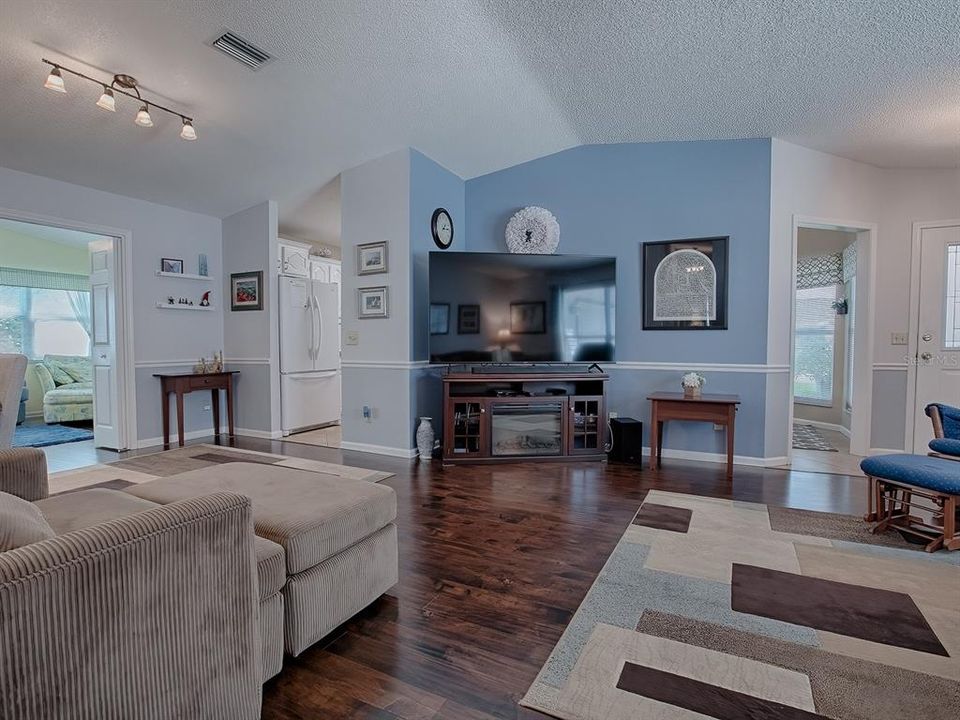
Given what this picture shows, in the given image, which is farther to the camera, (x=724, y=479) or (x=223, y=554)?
(x=724, y=479)

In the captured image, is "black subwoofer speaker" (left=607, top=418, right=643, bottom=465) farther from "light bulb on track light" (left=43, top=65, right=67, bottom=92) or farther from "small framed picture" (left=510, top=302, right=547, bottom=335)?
"light bulb on track light" (left=43, top=65, right=67, bottom=92)

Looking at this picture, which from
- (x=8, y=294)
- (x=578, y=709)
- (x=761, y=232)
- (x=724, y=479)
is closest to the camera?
(x=578, y=709)

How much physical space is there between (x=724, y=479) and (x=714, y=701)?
2.59 metres

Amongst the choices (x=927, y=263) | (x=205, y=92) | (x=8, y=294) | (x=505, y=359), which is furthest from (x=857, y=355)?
(x=8, y=294)

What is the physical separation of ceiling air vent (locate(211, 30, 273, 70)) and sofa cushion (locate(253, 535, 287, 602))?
292 centimetres

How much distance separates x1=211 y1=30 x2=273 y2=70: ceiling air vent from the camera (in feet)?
9.16

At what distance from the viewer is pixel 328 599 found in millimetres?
1626

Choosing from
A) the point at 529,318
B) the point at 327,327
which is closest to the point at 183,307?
the point at 327,327

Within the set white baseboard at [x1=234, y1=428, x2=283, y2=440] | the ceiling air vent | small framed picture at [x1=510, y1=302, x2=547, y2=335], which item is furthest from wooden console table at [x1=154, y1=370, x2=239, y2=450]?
small framed picture at [x1=510, y1=302, x2=547, y2=335]

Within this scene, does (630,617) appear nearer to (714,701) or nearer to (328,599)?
(714,701)

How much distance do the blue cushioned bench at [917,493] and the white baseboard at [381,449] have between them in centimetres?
331

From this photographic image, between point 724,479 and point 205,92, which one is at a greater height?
point 205,92

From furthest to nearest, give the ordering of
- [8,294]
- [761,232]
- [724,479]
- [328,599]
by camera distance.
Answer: [8,294] → [761,232] → [724,479] → [328,599]

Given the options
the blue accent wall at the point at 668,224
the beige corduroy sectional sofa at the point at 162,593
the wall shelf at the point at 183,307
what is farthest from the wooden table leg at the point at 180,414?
the blue accent wall at the point at 668,224
